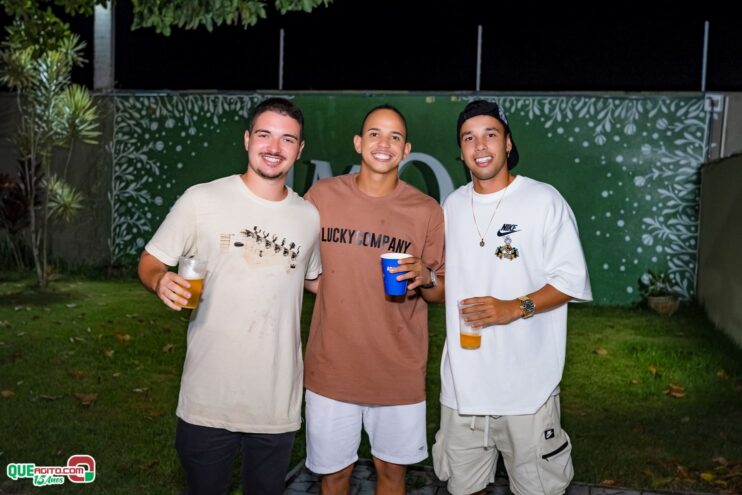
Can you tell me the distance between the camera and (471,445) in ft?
11.0

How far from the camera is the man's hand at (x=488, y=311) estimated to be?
3.08m

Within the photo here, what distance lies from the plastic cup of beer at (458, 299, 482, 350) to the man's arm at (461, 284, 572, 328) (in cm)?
4

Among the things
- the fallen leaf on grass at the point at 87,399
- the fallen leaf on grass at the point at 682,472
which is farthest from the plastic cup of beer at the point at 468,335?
the fallen leaf on grass at the point at 87,399

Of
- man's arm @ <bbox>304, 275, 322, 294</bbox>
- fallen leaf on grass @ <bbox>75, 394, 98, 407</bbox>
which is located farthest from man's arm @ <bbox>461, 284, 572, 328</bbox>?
fallen leaf on grass @ <bbox>75, 394, 98, 407</bbox>

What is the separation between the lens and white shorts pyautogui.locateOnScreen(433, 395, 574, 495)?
10.6 feet

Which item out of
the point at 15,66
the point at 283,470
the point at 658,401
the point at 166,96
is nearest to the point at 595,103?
the point at 658,401

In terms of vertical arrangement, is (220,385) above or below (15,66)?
below

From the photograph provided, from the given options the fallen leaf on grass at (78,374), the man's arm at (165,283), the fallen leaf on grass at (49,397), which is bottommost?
the fallen leaf on grass at (78,374)

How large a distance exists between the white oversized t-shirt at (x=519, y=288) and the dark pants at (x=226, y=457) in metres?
0.80

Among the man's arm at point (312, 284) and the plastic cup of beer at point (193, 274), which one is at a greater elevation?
the plastic cup of beer at point (193, 274)

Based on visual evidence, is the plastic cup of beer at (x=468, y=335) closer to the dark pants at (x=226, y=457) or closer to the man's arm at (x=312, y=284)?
the man's arm at (x=312, y=284)

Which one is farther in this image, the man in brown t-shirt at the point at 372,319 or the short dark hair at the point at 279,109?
the man in brown t-shirt at the point at 372,319

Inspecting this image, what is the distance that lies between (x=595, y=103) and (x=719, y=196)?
223cm

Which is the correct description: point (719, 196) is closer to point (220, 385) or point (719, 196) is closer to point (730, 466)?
point (730, 466)
